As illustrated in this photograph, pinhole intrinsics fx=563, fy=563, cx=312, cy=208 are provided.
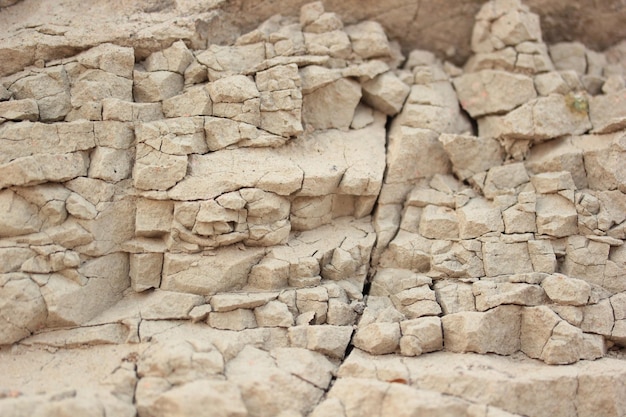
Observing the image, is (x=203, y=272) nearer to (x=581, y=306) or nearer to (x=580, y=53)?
(x=581, y=306)

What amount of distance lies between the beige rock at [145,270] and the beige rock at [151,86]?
3.63 feet

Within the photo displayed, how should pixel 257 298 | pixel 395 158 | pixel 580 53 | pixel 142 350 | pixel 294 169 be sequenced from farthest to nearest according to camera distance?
1. pixel 580 53
2. pixel 395 158
3. pixel 294 169
4. pixel 257 298
5. pixel 142 350

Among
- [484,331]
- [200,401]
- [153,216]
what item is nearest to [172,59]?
[153,216]

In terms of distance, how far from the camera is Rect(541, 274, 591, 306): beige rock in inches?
136

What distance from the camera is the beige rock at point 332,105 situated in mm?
4234

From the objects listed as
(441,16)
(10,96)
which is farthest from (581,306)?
(10,96)

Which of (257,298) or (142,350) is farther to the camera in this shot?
(257,298)

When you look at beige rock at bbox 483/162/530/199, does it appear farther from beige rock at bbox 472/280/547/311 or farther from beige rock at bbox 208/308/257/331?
beige rock at bbox 208/308/257/331

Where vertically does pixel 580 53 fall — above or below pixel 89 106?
above

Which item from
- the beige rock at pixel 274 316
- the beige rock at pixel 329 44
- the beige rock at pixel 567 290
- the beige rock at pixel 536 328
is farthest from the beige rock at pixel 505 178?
the beige rock at pixel 274 316

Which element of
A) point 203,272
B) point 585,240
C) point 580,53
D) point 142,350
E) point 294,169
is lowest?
point 142,350

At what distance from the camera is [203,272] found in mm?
3639

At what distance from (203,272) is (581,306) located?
2.39m

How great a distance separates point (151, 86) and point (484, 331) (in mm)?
2755
